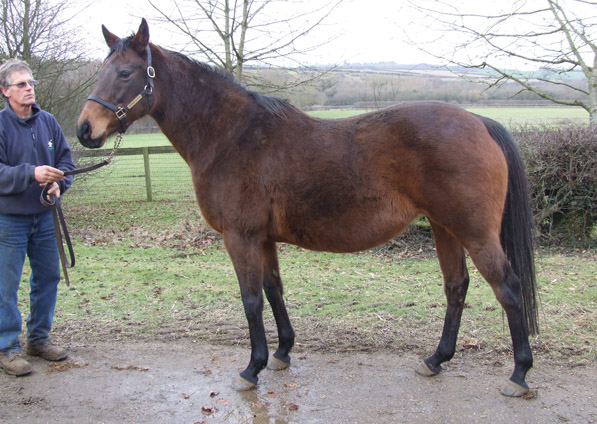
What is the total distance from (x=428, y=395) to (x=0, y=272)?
11.5 feet

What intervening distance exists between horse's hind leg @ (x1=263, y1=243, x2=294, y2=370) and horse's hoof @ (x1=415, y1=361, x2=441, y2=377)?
1060mm

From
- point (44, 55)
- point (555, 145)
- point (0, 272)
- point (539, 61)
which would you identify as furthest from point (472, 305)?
point (44, 55)

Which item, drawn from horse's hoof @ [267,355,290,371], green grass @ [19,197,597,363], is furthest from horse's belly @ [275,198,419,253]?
green grass @ [19,197,597,363]

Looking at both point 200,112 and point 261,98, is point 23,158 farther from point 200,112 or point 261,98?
point 261,98

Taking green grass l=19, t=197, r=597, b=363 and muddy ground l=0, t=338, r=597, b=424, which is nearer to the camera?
muddy ground l=0, t=338, r=597, b=424

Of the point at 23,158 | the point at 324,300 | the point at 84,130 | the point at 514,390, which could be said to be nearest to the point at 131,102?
the point at 84,130

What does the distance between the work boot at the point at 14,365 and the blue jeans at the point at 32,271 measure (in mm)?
74

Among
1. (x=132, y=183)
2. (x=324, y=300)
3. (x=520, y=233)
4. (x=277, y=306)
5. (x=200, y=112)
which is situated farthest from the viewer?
(x=132, y=183)

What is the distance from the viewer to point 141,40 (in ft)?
11.7

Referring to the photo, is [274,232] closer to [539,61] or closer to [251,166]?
[251,166]

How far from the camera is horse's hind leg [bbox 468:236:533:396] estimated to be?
3.32 m

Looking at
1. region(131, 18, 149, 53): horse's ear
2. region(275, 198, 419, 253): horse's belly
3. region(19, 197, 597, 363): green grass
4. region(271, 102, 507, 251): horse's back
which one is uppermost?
region(131, 18, 149, 53): horse's ear

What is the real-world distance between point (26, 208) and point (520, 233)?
392cm

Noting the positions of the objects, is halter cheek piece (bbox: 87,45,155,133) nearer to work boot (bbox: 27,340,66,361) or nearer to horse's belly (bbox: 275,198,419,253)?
horse's belly (bbox: 275,198,419,253)
